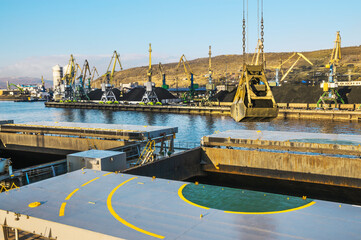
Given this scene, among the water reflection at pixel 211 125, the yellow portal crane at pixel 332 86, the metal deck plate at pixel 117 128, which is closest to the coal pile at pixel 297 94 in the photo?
the yellow portal crane at pixel 332 86

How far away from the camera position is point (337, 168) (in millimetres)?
42250

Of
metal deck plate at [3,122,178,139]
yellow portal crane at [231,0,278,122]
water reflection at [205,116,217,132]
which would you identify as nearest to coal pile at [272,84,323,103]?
water reflection at [205,116,217,132]

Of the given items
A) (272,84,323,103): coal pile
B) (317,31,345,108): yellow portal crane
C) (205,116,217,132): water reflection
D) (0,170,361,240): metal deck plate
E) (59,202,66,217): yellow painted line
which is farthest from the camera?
(272,84,323,103): coal pile

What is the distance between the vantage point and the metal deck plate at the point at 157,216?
16281mm

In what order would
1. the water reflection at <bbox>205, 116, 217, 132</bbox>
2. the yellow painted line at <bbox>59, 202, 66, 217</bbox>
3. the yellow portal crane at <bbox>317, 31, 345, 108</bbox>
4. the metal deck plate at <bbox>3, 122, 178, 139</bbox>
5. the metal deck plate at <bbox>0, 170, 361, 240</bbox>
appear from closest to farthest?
1. the metal deck plate at <bbox>0, 170, 361, 240</bbox>
2. the yellow painted line at <bbox>59, 202, 66, 217</bbox>
3. the metal deck plate at <bbox>3, 122, 178, 139</bbox>
4. the water reflection at <bbox>205, 116, 217, 132</bbox>
5. the yellow portal crane at <bbox>317, 31, 345, 108</bbox>

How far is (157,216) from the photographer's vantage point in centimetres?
1850

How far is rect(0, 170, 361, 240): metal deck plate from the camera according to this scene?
53.4 feet

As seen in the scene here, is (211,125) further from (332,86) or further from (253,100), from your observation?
(253,100)

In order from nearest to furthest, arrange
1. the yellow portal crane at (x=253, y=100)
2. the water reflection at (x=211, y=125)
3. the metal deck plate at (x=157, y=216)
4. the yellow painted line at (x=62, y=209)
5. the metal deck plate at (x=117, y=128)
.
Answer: the metal deck plate at (x=157, y=216)
the yellow painted line at (x=62, y=209)
the yellow portal crane at (x=253, y=100)
the metal deck plate at (x=117, y=128)
the water reflection at (x=211, y=125)

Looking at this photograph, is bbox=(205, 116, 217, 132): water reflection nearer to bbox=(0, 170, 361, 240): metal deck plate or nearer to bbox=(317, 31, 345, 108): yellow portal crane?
bbox=(317, 31, 345, 108): yellow portal crane

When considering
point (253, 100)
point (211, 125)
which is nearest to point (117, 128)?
point (253, 100)

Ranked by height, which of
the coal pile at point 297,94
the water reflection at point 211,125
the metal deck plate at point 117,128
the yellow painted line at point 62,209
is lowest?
the water reflection at point 211,125

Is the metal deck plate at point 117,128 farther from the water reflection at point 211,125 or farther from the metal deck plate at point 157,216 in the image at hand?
the water reflection at point 211,125

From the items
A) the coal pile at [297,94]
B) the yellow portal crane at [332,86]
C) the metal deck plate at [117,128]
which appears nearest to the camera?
the metal deck plate at [117,128]
